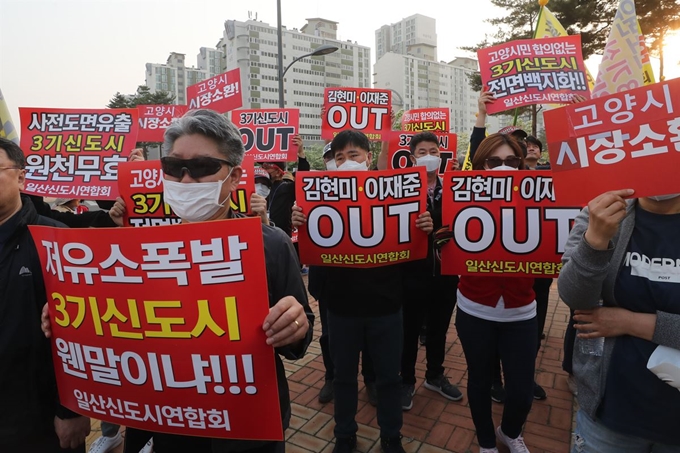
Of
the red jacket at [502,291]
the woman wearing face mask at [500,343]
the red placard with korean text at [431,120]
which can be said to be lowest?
the woman wearing face mask at [500,343]

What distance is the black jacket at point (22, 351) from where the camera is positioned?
6.13 ft

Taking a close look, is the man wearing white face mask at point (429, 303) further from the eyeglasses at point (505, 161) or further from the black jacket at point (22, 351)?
the black jacket at point (22, 351)

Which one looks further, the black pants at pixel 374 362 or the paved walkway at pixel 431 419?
the paved walkway at pixel 431 419

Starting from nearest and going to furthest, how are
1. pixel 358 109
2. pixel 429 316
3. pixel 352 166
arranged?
pixel 352 166, pixel 429 316, pixel 358 109

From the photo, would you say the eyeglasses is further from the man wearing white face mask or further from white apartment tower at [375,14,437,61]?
white apartment tower at [375,14,437,61]

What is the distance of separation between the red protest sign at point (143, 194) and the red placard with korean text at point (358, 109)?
364 cm

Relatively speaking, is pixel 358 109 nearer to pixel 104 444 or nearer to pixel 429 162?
pixel 429 162

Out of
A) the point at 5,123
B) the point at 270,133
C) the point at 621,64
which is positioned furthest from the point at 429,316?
the point at 5,123

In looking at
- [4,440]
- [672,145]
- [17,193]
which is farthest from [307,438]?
[672,145]

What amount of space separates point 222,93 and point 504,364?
19.1 feet

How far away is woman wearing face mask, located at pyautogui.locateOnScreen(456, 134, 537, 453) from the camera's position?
262 centimetres

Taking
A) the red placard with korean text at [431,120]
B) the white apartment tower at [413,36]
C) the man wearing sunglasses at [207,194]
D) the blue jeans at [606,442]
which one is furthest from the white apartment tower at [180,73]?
the blue jeans at [606,442]

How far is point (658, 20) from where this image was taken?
44.2 ft

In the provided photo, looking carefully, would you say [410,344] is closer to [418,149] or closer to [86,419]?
[418,149]
